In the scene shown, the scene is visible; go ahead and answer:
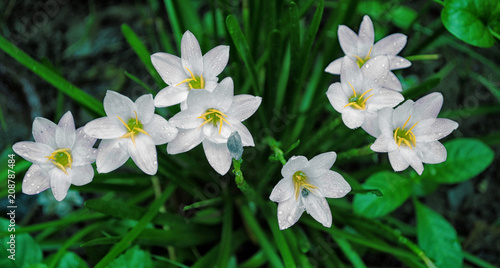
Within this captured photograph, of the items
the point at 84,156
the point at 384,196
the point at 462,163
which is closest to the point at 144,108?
the point at 84,156

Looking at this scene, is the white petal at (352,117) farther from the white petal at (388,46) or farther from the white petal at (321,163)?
the white petal at (388,46)

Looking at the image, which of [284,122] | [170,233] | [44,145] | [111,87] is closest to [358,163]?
[284,122]

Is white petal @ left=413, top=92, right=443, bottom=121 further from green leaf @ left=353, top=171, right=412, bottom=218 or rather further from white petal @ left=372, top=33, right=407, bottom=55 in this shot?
green leaf @ left=353, top=171, right=412, bottom=218

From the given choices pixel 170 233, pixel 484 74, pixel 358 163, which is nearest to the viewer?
pixel 170 233

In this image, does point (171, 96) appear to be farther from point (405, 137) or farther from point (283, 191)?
point (405, 137)

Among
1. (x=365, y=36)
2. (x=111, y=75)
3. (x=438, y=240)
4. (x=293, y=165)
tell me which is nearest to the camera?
(x=293, y=165)

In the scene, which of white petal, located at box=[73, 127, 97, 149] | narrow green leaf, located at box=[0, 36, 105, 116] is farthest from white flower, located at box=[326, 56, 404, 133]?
narrow green leaf, located at box=[0, 36, 105, 116]

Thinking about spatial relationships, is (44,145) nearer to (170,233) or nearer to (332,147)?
(170,233)
